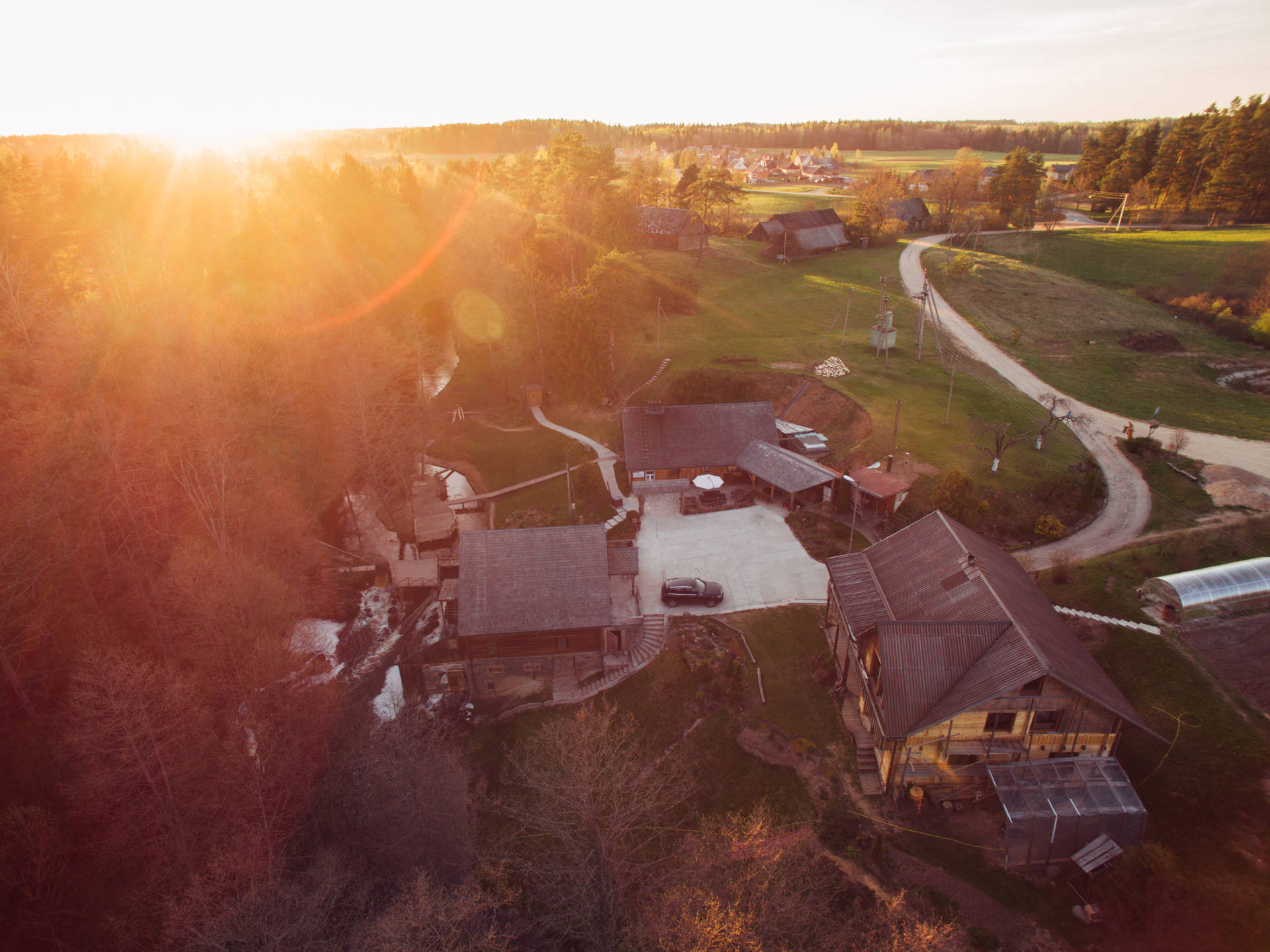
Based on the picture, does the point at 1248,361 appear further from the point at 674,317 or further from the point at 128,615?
the point at 128,615

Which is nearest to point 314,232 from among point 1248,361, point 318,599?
point 318,599

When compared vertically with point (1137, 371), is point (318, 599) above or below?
below

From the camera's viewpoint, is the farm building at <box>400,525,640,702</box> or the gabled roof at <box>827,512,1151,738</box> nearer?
the gabled roof at <box>827,512,1151,738</box>

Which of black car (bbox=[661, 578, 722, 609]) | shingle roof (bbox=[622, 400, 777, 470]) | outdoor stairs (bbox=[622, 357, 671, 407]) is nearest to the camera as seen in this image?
black car (bbox=[661, 578, 722, 609])

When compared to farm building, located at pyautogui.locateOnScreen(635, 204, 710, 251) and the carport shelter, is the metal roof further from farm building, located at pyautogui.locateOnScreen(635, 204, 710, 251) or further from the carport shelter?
farm building, located at pyautogui.locateOnScreen(635, 204, 710, 251)

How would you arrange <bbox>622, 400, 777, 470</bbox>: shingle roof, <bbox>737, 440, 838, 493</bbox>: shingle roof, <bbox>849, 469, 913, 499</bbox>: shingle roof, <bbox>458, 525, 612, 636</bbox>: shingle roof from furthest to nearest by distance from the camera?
<bbox>622, 400, 777, 470</bbox>: shingle roof → <bbox>737, 440, 838, 493</bbox>: shingle roof → <bbox>849, 469, 913, 499</bbox>: shingle roof → <bbox>458, 525, 612, 636</bbox>: shingle roof

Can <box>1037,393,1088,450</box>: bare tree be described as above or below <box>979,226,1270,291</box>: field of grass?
below

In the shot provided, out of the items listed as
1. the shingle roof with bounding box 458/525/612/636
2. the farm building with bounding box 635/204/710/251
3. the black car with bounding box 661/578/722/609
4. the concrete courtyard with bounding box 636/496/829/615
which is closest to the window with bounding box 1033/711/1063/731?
the concrete courtyard with bounding box 636/496/829/615
